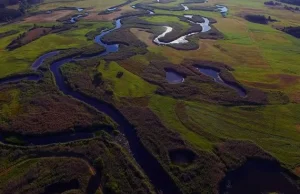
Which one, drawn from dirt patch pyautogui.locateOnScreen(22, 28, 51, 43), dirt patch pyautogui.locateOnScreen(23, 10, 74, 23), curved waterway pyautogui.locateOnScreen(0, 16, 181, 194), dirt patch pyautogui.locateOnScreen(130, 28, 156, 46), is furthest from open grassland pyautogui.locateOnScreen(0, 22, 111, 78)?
curved waterway pyautogui.locateOnScreen(0, 16, 181, 194)

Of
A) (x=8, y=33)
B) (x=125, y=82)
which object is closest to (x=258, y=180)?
(x=125, y=82)

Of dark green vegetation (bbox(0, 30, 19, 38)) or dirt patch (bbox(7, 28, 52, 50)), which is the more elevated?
dark green vegetation (bbox(0, 30, 19, 38))

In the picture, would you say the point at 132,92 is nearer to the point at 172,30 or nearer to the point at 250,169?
the point at 250,169

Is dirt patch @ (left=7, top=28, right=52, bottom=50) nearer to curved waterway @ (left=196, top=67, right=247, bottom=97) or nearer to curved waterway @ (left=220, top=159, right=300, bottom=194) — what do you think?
curved waterway @ (left=196, top=67, right=247, bottom=97)

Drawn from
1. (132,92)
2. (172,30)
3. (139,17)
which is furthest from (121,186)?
(139,17)

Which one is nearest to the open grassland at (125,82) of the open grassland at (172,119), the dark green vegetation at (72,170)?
the open grassland at (172,119)

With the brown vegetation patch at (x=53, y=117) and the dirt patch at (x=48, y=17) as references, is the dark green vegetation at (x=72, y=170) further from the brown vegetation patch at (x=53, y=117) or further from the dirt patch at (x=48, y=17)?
the dirt patch at (x=48, y=17)
